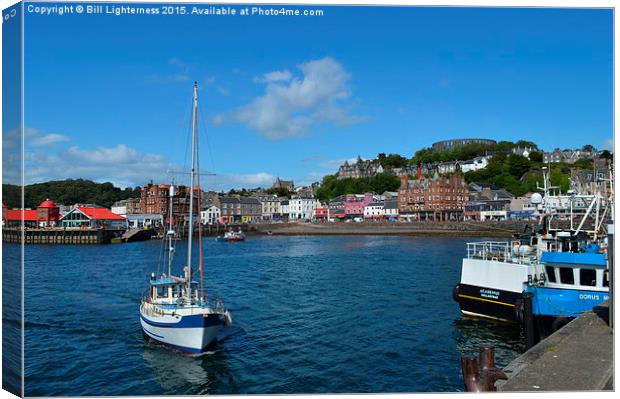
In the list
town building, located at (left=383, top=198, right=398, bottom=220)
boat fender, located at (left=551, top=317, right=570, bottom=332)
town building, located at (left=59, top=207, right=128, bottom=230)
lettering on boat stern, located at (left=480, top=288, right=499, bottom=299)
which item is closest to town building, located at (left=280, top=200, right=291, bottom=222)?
town building, located at (left=383, top=198, right=398, bottom=220)

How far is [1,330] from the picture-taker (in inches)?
292

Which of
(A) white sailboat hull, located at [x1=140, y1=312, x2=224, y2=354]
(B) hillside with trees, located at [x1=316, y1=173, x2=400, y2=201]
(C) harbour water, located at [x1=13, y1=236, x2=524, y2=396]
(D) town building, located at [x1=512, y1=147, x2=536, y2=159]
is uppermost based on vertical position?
(D) town building, located at [x1=512, y1=147, x2=536, y2=159]

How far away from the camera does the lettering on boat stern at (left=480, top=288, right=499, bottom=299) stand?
53.3 feet

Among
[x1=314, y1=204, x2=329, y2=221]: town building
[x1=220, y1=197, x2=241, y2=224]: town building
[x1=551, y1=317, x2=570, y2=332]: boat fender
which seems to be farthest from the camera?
[x1=314, y1=204, x2=329, y2=221]: town building

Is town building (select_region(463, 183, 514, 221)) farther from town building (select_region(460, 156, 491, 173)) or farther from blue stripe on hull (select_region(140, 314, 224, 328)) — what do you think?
blue stripe on hull (select_region(140, 314, 224, 328))

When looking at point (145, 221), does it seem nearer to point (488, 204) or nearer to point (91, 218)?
point (91, 218)

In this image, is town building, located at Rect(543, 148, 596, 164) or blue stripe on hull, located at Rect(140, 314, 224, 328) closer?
blue stripe on hull, located at Rect(140, 314, 224, 328)

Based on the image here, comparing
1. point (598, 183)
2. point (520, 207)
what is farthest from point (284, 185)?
point (598, 183)

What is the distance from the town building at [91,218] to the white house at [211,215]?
23.9m

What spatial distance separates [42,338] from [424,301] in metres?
12.5

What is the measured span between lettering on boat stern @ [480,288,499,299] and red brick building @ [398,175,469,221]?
Answer: 6447 cm

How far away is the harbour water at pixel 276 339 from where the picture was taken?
455 inches

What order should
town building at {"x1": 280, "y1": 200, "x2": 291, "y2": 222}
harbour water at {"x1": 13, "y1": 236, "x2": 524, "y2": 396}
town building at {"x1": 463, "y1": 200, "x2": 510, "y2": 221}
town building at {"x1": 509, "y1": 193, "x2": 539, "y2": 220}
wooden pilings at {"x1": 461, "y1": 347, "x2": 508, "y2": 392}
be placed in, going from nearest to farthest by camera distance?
1. wooden pilings at {"x1": 461, "y1": 347, "x2": 508, "y2": 392}
2. harbour water at {"x1": 13, "y1": 236, "x2": 524, "y2": 396}
3. town building at {"x1": 509, "y1": 193, "x2": 539, "y2": 220}
4. town building at {"x1": 463, "y1": 200, "x2": 510, "y2": 221}
5. town building at {"x1": 280, "y1": 200, "x2": 291, "y2": 222}

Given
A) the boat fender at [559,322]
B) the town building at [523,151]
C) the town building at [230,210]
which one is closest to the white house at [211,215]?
the town building at [230,210]
